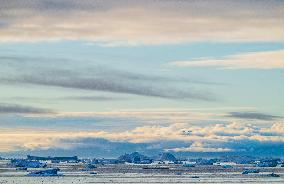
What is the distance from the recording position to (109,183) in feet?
347

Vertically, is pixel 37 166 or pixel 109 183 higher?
pixel 37 166

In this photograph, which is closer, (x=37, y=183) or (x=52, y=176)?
(x=37, y=183)

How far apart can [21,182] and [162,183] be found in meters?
15.2

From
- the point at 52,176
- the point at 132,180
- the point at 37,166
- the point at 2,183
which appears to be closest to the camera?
the point at 2,183

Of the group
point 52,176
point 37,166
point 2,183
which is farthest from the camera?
point 37,166

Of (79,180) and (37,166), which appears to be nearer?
(79,180)

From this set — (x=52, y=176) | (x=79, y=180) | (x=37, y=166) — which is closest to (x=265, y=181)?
(x=79, y=180)

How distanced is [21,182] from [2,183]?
326 centimetres

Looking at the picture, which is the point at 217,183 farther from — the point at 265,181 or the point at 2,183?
the point at 2,183

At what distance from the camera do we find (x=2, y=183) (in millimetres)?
103875

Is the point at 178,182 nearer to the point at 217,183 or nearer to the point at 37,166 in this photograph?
the point at 217,183

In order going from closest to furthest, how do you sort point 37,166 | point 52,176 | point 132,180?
point 132,180 → point 52,176 → point 37,166

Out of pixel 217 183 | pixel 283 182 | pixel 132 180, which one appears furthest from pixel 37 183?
pixel 283 182

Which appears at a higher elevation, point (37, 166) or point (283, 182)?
point (37, 166)
